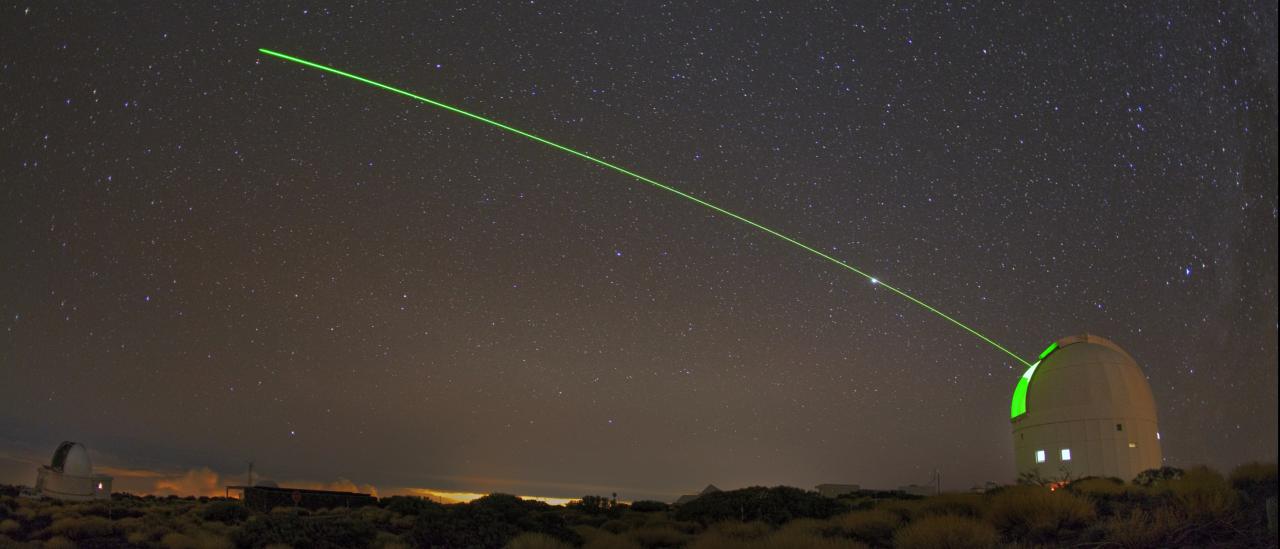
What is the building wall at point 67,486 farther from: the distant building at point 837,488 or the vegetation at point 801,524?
the distant building at point 837,488

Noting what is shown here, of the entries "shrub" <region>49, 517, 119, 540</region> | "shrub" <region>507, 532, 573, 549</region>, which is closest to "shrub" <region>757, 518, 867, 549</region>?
"shrub" <region>507, 532, 573, 549</region>

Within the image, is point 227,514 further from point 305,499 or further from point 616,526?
point 305,499

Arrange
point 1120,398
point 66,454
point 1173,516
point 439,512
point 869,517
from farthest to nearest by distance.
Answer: point 66,454
point 1120,398
point 439,512
point 869,517
point 1173,516

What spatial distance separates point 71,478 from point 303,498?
21.3 meters

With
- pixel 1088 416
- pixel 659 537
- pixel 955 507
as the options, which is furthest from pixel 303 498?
pixel 1088 416

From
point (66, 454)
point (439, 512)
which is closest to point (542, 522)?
point (439, 512)

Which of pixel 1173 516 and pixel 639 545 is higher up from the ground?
pixel 1173 516

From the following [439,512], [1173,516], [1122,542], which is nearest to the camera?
[1122,542]

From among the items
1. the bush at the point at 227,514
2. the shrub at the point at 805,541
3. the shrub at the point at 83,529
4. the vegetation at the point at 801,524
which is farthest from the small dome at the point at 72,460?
the shrub at the point at 805,541

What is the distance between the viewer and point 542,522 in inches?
765

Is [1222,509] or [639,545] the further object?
[639,545]

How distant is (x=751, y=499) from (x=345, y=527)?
956 centimetres

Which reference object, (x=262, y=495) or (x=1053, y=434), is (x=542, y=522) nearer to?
(x=262, y=495)

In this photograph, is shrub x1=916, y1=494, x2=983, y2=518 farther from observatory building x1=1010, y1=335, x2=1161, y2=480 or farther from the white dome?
the white dome
